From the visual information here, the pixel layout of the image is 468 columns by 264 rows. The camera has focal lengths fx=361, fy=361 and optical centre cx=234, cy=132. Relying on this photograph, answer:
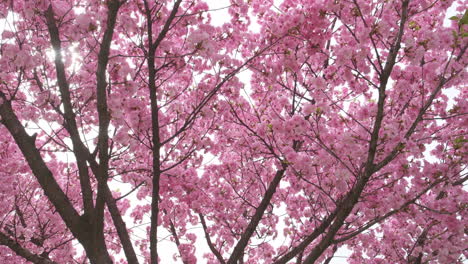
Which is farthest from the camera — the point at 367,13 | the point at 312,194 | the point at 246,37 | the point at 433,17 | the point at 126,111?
the point at 312,194

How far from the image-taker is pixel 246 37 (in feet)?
26.0

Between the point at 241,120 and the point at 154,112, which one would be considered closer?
the point at 154,112

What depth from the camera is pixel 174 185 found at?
329 inches

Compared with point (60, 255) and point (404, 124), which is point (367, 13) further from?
point (60, 255)

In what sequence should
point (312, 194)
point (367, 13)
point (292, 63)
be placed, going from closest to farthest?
1. point (367, 13)
2. point (292, 63)
3. point (312, 194)

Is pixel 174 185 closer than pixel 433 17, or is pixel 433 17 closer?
pixel 433 17

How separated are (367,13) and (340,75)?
194cm

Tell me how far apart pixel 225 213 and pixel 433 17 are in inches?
256

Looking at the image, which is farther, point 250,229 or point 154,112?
point 250,229

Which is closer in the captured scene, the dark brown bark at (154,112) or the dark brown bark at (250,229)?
the dark brown bark at (154,112)

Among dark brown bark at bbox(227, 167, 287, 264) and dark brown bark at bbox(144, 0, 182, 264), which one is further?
dark brown bark at bbox(227, 167, 287, 264)

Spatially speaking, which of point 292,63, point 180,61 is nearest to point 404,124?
point 292,63

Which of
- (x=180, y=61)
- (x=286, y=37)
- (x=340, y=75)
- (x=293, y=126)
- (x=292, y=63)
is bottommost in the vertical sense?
(x=293, y=126)

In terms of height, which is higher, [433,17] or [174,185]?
[433,17]
